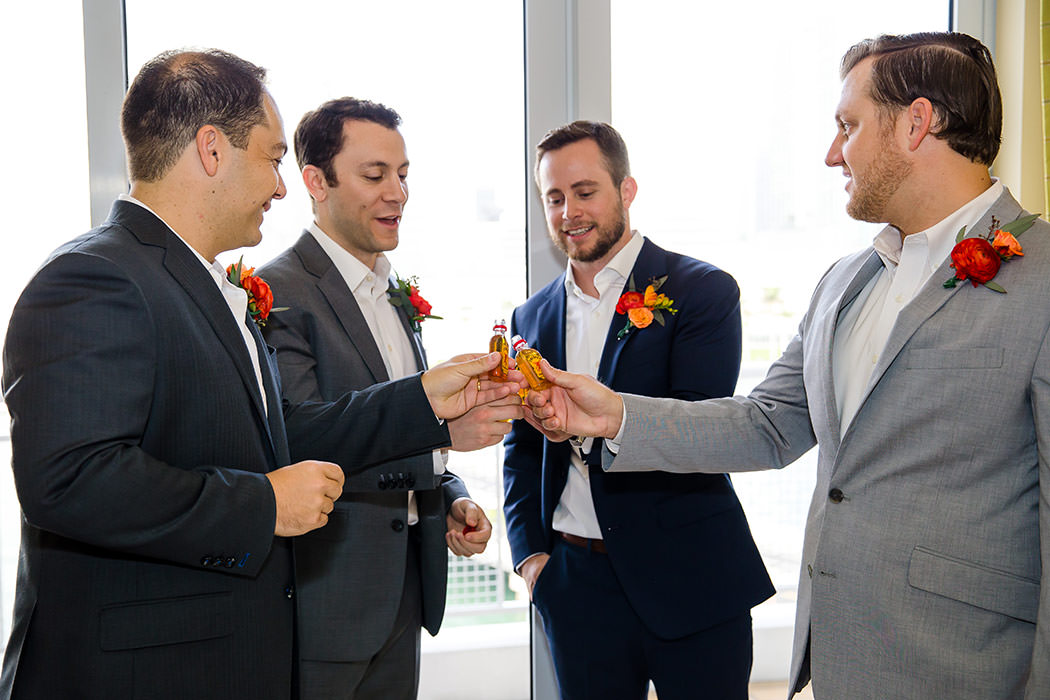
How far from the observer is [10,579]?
276 centimetres

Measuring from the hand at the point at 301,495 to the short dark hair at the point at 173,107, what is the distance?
0.62m

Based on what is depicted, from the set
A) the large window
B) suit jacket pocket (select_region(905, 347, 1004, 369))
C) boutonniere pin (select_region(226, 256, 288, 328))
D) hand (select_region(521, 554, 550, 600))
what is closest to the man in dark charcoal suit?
boutonniere pin (select_region(226, 256, 288, 328))

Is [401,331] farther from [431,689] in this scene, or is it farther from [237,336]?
[431,689]

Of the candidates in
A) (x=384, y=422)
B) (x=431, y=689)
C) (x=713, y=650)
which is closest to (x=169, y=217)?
(x=384, y=422)

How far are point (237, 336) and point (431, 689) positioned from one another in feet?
6.82

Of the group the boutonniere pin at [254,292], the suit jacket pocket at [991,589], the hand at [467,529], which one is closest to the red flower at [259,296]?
the boutonniere pin at [254,292]

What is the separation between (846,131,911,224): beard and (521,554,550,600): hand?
135 cm

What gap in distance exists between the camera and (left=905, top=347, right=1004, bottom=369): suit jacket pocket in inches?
59.8

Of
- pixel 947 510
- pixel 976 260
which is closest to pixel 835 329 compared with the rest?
pixel 976 260

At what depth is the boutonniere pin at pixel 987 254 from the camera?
155cm

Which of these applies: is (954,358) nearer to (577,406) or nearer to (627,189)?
(577,406)

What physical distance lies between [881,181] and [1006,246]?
317mm

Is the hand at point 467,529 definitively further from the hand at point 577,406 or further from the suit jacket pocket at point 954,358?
the suit jacket pocket at point 954,358

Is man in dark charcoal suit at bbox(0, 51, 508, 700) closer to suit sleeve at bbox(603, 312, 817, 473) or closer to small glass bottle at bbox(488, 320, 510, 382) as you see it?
small glass bottle at bbox(488, 320, 510, 382)
